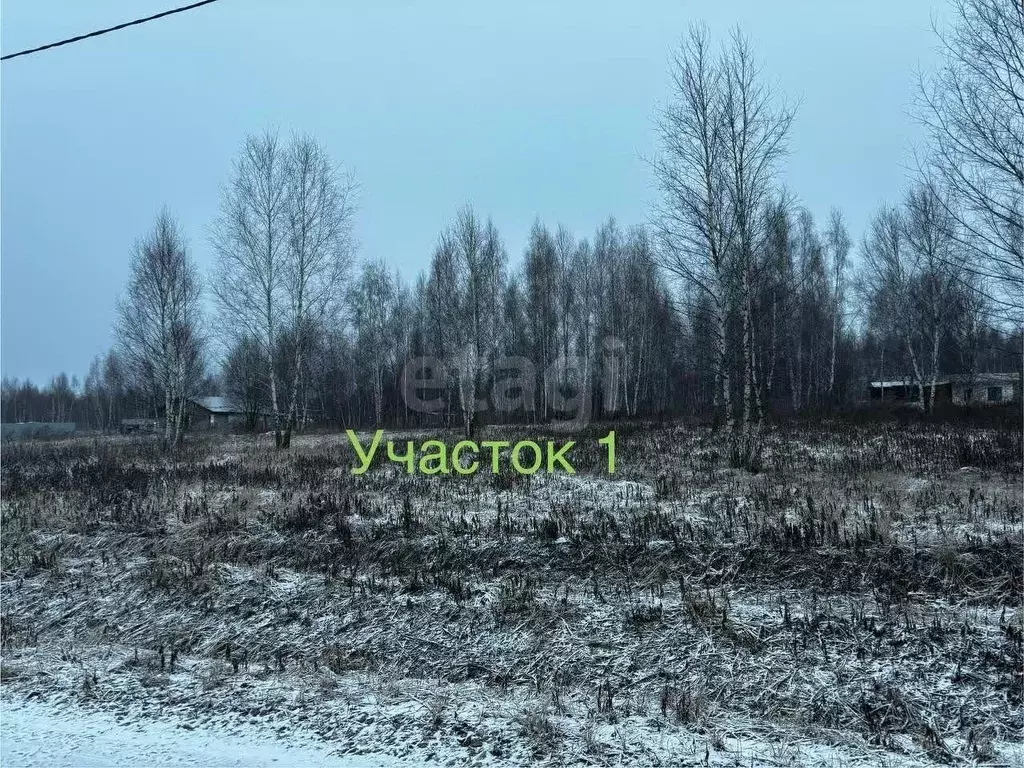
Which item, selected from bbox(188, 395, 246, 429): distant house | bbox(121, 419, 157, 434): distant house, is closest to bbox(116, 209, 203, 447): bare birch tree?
bbox(121, 419, 157, 434): distant house

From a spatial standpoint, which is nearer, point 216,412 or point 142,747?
point 142,747

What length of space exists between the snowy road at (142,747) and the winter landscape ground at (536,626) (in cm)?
2

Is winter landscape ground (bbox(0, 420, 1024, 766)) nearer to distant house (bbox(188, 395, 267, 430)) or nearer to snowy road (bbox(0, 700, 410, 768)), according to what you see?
snowy road (bbox(0, 700, 410, 768))

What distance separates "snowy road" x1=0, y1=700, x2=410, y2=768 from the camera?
3.26 meters

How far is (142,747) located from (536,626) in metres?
2.66

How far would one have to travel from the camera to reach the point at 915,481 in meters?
8.88

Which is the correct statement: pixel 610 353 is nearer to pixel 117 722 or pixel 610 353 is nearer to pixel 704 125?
pixel 704 125

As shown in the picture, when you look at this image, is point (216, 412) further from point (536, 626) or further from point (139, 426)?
point (536, 626)

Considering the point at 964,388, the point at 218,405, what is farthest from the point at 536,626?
the point at 218,405

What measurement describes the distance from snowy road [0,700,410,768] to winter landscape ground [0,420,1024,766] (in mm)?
24

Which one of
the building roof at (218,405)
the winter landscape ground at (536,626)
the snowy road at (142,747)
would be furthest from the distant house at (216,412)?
the snowy road at (142,747)

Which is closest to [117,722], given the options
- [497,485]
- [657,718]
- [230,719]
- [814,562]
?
[230,719]

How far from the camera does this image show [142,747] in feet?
11.2

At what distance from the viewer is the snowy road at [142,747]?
326 cm
